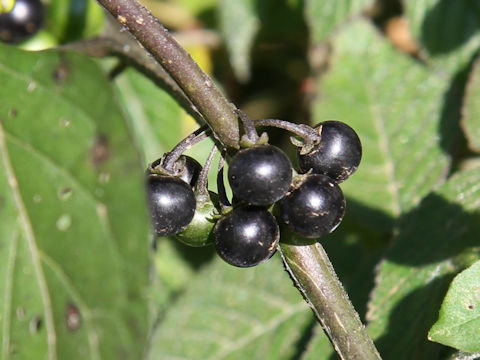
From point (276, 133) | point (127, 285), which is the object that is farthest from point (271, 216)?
point (276, 133)

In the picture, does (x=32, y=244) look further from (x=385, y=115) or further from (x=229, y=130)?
(x=385, y=115)

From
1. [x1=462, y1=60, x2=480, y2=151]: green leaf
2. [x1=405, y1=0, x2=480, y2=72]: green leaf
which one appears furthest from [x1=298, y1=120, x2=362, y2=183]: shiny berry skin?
[x1=405, y1=0, x2=480, y2=72]: green leaf

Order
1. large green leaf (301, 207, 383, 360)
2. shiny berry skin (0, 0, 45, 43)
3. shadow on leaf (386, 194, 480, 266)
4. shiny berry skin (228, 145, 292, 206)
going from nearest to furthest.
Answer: shiny berry skin (228, 145, 292, 206)
shadow on leaf (386, 194, 480, 266)
large green leaf (301, 207, 383, 360)
shiny berry skin (0, 0, 45, 43)

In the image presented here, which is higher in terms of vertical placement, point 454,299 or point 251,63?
point 454,299

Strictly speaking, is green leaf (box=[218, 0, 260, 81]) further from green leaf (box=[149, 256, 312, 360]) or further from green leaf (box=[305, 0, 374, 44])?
green leaf (box=[149, 256, 312, 360])

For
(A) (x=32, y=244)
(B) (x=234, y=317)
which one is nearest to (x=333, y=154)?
(A) (x=32, y=244)

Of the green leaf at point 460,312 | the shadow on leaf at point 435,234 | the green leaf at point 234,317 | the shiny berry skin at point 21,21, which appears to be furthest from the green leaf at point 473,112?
the shiny berry skin at point 21,21

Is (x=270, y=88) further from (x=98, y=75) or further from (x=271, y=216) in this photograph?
(x=271, y=216)
